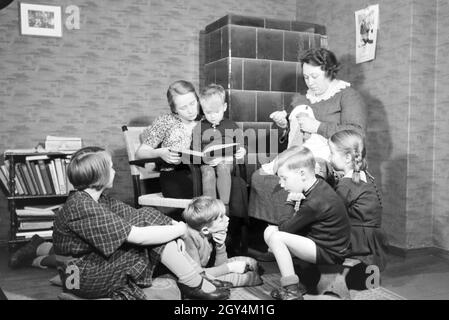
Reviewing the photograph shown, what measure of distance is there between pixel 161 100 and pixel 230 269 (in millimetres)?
1660

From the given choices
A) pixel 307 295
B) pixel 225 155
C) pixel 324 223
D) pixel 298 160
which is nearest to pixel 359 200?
pixel 324 223

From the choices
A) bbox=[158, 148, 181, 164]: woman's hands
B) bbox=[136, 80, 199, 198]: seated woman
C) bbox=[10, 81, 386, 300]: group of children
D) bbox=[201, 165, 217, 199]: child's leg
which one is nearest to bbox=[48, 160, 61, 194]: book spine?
bbox=[136, 80, 199, 198]: seated woman

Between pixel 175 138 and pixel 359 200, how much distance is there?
1.12 m

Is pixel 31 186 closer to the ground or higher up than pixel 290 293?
higher up

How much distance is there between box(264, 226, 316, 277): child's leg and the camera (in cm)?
201

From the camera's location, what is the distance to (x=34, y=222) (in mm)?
2871

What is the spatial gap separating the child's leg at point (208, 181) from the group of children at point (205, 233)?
0.13m

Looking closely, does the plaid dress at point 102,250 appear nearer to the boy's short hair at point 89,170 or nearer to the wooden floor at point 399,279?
the boy's short hair at point 89,170

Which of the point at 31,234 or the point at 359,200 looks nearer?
the point at 359,200

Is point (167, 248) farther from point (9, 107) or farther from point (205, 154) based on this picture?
point (9, 107)

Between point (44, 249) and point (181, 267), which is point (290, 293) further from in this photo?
point (44, 249)

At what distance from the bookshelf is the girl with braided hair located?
5.82 feet

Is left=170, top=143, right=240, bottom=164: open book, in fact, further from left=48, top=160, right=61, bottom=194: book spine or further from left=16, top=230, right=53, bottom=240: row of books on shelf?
left=16, top=230, right=53, bottom=240: row of books on shelf
